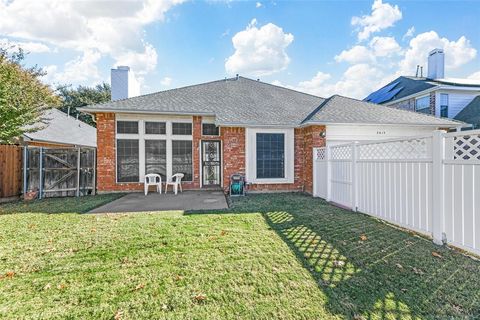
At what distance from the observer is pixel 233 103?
38.1ft

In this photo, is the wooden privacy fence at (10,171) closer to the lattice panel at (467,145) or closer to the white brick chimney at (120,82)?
the white brick chimney at (120,82)

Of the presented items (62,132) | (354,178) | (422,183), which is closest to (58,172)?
(62,132)

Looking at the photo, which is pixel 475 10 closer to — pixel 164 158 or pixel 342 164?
pixel 342 164

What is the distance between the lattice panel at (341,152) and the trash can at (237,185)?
347 cm

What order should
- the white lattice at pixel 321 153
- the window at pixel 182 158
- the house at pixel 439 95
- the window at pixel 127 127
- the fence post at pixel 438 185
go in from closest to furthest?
the fence post at pixel 438 185 → the white lattice at pixel 321 153 → the window at pixel 127 127 → the window at pixel 182 158 → the house at pixel 439 95

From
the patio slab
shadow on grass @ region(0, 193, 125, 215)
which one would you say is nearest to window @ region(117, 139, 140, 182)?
the patio slab

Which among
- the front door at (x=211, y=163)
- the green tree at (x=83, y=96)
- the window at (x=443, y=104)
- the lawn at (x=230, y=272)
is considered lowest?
the lawn at (x=230, y=272)

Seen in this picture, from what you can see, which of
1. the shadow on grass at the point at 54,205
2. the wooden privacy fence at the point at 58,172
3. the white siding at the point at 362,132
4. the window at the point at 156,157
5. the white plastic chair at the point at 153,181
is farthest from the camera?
the window at the point at 156,157

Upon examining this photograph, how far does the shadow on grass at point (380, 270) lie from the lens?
2490 millimetres

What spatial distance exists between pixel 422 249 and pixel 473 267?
70 centimetres

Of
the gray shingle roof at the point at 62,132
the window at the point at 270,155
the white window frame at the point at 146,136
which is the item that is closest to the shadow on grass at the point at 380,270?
the window at the point at 270,155

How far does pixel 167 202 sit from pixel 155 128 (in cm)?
371

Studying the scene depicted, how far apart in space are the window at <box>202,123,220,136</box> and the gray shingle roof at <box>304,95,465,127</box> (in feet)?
12.8

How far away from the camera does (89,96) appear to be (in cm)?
3412
